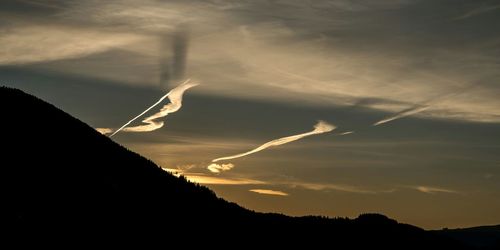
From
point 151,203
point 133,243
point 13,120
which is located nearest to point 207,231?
point 151,203

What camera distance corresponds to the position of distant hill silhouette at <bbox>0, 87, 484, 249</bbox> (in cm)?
6003

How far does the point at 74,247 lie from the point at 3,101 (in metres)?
34.4

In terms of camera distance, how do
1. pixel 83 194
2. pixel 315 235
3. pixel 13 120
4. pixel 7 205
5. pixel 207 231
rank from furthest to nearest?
pixel 315 235 < pixel 13 120 < pixel 207 231 < pixel 83 194 < pixel 7 205

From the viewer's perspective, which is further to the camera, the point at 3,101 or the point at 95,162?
the point at 3,101

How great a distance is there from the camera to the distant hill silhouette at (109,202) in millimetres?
60031

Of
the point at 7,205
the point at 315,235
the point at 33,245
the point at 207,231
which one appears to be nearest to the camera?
the point at 33,245

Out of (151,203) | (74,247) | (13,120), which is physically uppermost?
(13,120)

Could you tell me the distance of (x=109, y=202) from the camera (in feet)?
219

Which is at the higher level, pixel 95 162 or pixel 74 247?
pixel 95 162

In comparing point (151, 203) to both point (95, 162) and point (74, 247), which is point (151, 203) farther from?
point (74, 247)

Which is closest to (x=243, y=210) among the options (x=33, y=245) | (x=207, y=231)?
→ (x=207, y=231)

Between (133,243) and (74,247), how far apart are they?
23.2 feet

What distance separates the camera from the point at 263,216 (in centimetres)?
9025

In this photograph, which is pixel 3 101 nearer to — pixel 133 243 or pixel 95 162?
pixel 95 162
